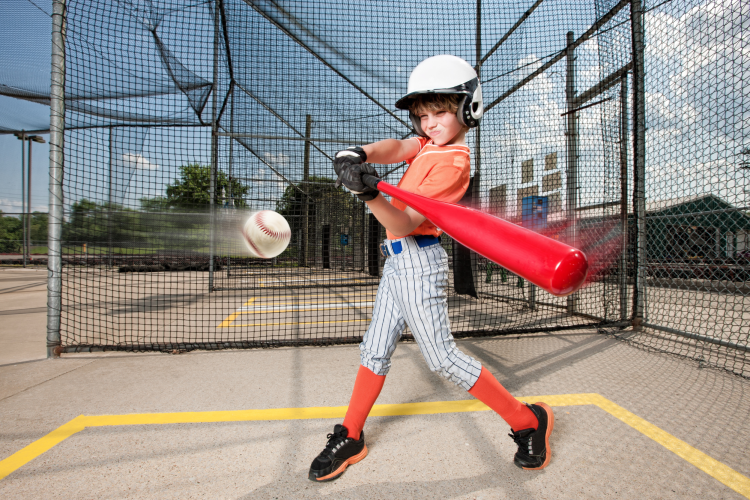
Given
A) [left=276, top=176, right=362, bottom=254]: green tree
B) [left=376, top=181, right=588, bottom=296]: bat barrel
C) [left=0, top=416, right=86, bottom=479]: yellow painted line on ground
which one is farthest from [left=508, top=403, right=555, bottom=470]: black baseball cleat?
[left=276, top=176, right=362, bottom=254]: green tree

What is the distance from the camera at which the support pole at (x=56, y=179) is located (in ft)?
9.12

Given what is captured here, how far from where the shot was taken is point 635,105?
3416 mm

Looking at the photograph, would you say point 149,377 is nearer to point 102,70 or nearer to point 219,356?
point 219,356

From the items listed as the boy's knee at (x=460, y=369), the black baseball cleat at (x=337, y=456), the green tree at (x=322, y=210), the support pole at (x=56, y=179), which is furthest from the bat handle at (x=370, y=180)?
the green tree at (x=322, y=210)

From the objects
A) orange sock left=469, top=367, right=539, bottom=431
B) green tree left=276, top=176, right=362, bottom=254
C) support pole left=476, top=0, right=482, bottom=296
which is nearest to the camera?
Answer: orange sock left=469, top=367, right=539, bottom=431

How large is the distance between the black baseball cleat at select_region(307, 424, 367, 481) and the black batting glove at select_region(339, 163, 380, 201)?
96cm

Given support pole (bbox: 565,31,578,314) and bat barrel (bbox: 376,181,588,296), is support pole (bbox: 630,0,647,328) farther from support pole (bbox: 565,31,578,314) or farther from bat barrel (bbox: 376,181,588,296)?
bat barrel (bbox: 376,181,588,296)

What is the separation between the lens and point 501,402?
4.49 feet

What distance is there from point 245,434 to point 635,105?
4.22 m

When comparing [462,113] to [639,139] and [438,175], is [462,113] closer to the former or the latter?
[438,175]

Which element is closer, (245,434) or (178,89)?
(245,434)

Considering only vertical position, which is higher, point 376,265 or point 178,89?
point 178,89

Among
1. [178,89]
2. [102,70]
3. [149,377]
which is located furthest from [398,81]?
[149,377]

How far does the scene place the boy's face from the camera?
1.36m
